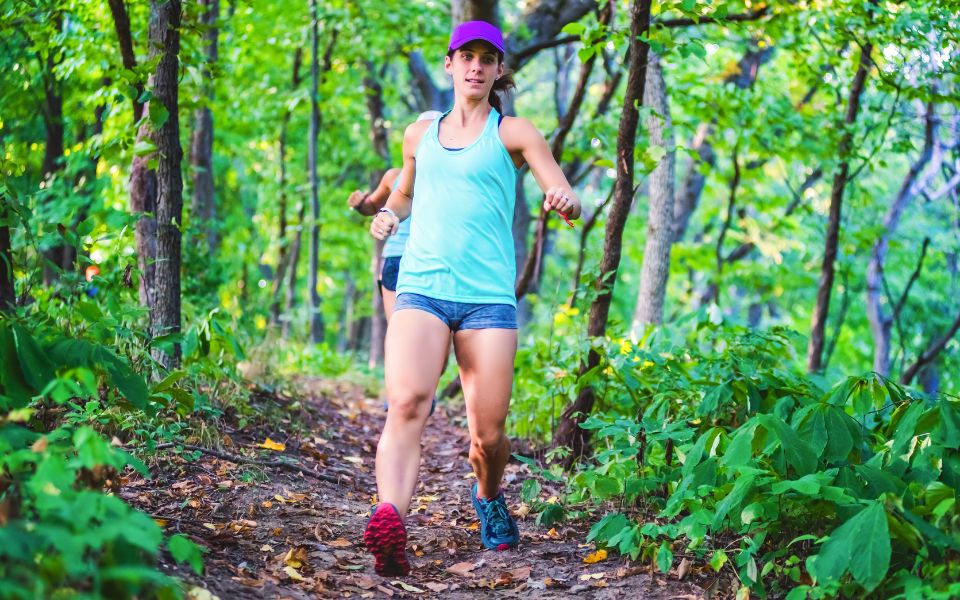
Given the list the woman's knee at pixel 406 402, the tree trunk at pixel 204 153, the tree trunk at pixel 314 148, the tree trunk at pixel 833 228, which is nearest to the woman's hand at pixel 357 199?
the woman's knee at pixel 406 402

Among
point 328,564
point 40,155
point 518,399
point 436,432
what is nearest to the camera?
point 328,564

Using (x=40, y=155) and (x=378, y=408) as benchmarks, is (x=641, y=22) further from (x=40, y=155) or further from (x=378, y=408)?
(x=40, y=155)

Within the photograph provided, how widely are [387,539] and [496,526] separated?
76 cm

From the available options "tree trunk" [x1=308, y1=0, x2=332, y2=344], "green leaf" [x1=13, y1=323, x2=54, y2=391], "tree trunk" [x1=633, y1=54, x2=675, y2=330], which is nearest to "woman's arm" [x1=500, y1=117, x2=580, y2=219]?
"green leaf" [x1=13, y1=323, x2=54, y2=391]

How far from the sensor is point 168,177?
5016mm

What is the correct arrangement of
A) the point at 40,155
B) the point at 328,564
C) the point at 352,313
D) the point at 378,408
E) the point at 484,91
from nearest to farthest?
the point at 328,564
the point at 484,91
the point at 378,408
the point at 40,155
the point at 352,313

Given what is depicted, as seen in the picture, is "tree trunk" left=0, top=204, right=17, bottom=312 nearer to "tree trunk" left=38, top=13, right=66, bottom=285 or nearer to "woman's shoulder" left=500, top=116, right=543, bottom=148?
"woman's shoulder" left=500, top=116, right=543, bottom=148

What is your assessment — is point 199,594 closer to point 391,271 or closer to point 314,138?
point 391,271

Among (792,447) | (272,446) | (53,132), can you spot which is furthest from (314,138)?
(792,447)

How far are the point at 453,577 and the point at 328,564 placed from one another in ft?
1.68

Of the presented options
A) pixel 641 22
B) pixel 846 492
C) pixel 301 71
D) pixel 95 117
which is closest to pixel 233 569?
pixel 846 492

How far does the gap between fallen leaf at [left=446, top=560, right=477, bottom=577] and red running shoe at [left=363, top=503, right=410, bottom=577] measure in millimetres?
315

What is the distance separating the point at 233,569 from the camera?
9.93 feet

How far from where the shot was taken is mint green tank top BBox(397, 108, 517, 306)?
355 cm
